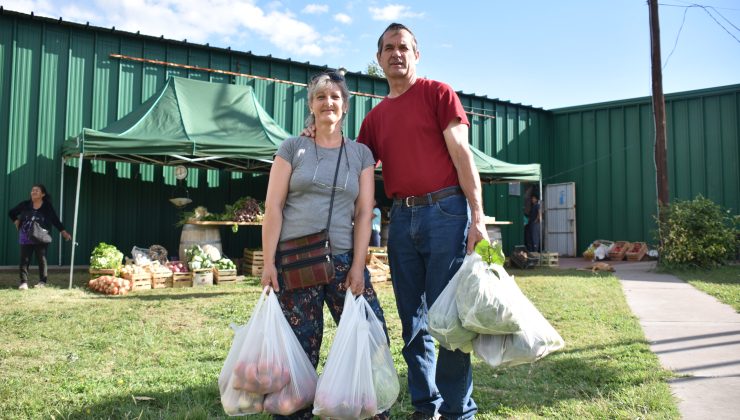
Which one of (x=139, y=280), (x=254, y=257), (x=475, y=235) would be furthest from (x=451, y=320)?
(x=254, y=257)

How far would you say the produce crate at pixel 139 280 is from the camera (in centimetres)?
785

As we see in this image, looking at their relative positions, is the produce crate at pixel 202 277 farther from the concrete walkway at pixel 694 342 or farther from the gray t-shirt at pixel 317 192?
the gray t-shirt at pixel 317 192

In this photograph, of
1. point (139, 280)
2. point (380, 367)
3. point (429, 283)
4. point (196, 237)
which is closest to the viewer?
point (380, 367)

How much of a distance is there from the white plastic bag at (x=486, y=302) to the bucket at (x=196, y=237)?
754 cm

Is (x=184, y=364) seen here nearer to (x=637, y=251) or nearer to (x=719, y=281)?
(x=719, y=281)

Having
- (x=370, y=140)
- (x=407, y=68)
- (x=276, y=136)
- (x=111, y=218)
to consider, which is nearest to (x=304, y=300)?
(x=370, y=140)

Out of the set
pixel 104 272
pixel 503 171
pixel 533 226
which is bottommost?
pixel 104 272

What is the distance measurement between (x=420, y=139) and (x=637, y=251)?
13.9 metres

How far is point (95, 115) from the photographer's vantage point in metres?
10.5

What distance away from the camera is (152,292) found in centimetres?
761

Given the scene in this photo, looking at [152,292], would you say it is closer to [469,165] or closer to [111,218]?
[111,218]

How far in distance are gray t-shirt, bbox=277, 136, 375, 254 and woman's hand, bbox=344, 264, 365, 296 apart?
0.37ft

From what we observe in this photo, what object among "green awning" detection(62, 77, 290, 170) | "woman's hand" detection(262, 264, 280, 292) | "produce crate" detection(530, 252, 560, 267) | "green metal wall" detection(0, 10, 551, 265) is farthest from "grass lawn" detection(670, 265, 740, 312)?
"green metal wall" detection(0, 10, 551, 265)

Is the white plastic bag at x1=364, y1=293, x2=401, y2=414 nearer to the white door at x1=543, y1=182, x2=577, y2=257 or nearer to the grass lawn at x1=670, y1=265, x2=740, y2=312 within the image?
the grass lawn at x1=670, y1=265, x2=740, y2=312
